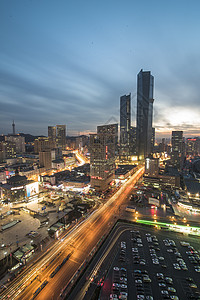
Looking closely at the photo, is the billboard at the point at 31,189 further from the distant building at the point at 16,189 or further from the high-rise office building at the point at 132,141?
the high-rise office building at the point at 132,141

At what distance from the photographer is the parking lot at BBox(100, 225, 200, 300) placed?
1916 cm

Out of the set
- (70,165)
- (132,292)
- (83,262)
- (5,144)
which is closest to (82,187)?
(83,262)

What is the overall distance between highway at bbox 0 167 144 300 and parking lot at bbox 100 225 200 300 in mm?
5470

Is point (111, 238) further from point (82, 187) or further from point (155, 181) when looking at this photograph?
point (155, 181)

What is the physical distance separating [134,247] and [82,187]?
35.9m

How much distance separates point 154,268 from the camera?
22844 millimetres

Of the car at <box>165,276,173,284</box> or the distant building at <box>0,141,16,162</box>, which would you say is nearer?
the car at <box>165,276,173,284</box>

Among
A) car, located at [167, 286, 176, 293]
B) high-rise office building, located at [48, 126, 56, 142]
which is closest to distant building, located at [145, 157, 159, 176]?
car, located at [167, 286, 176, 293]

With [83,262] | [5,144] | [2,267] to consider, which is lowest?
[2,267]

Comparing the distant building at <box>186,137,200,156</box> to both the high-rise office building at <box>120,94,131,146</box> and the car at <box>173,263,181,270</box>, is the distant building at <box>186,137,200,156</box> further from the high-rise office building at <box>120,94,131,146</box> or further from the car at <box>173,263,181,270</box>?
the car at <box>173,263,181,270</box>

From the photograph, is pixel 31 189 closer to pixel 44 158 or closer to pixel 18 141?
pixel 44 158

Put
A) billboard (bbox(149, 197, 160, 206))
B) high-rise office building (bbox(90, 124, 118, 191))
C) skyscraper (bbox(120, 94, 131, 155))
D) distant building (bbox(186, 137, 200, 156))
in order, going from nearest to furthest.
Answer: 1. billboard (bbox(149, 197, 160, 206))
2. high-rise office building (bbox(90, 124, 118, 191))
3. skyscraper (bbox(120, 94, 131, 155))
4. distant building (bbox(186, 137, 200, 156))

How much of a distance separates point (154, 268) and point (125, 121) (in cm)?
15148

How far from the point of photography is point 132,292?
62.9ft
